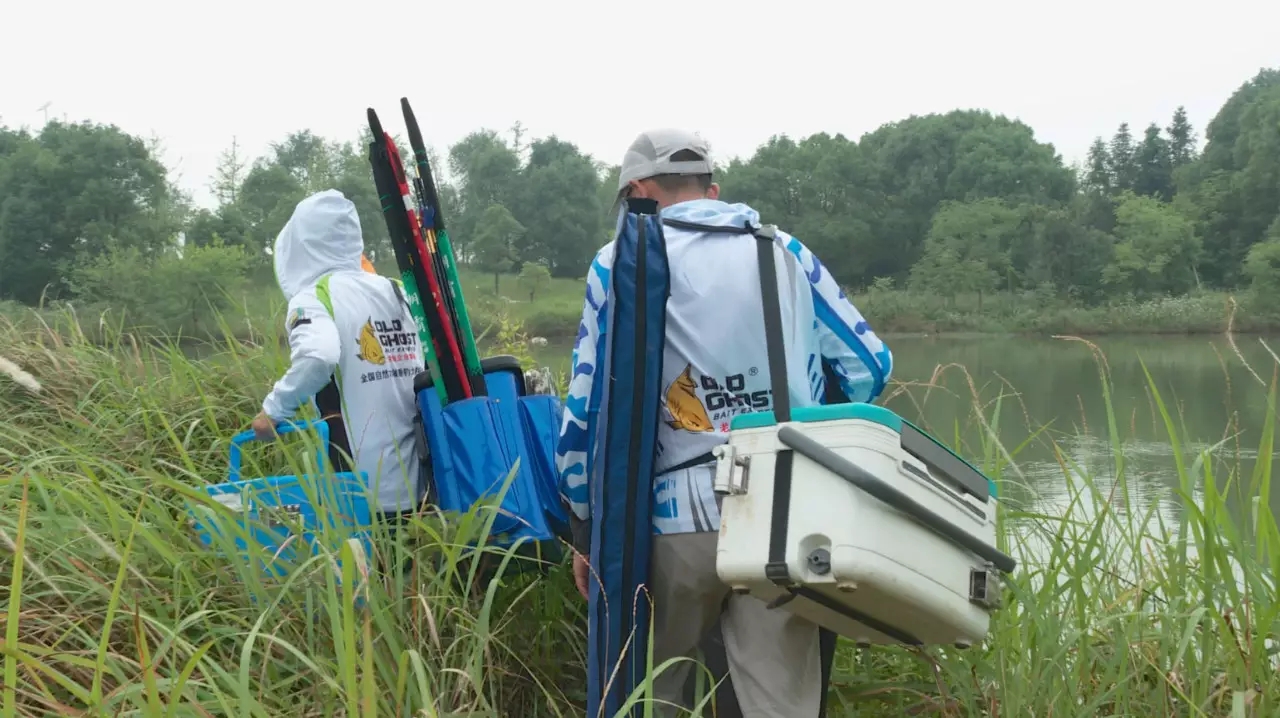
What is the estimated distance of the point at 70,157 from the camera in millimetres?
28609

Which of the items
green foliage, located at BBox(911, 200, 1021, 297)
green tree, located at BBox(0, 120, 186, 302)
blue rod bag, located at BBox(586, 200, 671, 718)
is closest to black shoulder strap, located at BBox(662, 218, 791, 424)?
blue rod bag, located at BBox(586, 200, 671, 718)

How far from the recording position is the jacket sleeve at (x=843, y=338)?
2143 mm

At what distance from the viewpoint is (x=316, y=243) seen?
3.16m

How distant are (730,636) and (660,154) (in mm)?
936

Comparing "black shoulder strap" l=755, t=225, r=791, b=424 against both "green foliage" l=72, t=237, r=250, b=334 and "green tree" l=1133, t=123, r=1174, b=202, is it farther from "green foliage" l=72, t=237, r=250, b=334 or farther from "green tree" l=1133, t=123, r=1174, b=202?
"green tree" l=1133, t=123, r=1174, b=202

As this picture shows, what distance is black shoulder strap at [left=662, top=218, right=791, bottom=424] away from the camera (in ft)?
6.48

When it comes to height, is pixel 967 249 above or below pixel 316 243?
above

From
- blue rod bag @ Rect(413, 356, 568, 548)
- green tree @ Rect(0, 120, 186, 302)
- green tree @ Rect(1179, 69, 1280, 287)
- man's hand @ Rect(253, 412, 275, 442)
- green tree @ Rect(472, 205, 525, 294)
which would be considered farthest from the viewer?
green tree @ Rect(1179, 69, 1280, 287)

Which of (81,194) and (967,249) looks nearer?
(81,194)

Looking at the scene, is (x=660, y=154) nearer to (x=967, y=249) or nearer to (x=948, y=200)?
(x=967, y=249)

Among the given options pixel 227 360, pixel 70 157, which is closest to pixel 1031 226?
pixel 70 157

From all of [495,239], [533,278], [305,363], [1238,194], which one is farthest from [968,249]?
[305,363]

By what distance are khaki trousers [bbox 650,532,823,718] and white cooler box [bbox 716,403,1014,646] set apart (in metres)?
0.18

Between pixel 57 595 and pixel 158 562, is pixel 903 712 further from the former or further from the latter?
pixel 57 595
